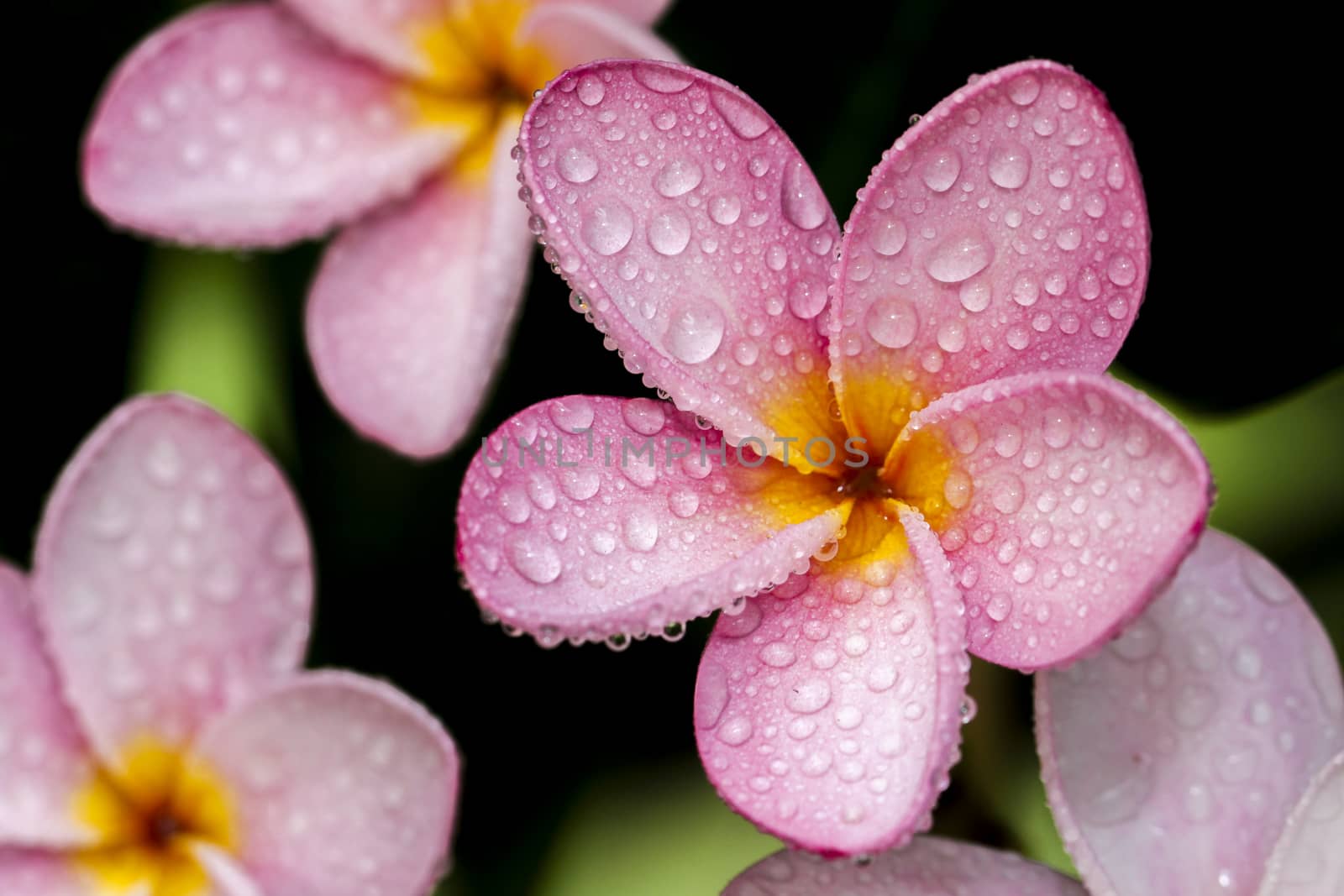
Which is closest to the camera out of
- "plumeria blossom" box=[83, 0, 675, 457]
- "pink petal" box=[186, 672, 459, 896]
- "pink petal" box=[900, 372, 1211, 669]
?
"pink petal" box=[900, 372, 1211, 669]

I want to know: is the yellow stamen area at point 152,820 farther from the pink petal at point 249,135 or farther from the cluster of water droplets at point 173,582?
the pink petal at point 249,135

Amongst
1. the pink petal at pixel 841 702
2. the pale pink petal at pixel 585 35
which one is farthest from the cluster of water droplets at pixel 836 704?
the pale pink petal at pixel 585 35

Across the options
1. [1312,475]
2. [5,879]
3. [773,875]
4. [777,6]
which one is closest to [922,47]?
[777,6]

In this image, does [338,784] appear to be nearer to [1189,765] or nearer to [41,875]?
[41,875]

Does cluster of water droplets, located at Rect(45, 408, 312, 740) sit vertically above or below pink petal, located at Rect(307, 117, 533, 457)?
below

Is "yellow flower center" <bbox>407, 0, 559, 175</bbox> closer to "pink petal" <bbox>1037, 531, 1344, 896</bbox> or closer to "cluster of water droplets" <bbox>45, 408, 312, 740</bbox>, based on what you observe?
"cluster of water droplets" <bbox>45, 408, 312, 740</bbox>

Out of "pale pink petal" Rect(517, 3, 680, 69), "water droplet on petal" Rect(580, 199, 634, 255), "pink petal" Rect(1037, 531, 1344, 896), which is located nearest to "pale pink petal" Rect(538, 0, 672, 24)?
"pale pink petal" Rect(517, 3, 680, 69)

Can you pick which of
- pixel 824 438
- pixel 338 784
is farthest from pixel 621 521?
pixel 338 784
